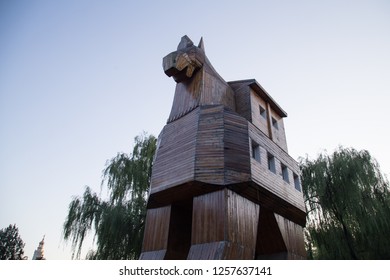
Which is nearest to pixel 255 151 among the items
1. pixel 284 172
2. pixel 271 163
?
pixel 271 163

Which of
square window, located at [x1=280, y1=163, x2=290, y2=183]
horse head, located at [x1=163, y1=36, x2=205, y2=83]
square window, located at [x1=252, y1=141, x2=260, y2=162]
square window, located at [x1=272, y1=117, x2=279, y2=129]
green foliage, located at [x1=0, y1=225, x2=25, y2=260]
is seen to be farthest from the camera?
green foliage, located at [x1=0, y1=225, x2=25, y2=260]

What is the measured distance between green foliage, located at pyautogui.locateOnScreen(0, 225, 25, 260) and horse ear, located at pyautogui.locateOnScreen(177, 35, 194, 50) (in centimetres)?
4017

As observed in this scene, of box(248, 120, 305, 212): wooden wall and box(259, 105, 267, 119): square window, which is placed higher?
box(259, 105, 267, 119): square window

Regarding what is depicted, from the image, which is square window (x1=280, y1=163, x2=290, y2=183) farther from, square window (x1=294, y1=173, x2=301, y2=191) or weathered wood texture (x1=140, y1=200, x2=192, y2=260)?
weathered wood texture (x1=140, y1=200, x2=192, y2=260)

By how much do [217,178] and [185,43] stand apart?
946 cm

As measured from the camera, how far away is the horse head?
53.5 ft

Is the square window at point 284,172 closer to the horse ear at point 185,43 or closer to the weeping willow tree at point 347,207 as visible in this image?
the weeping willow tree at point 347,207

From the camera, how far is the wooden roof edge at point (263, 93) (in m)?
17.9

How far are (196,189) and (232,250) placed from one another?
10.1ft

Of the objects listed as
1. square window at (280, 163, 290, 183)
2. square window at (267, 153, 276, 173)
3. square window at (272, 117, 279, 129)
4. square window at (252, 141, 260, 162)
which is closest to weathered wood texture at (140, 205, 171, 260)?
square window at (252, 141, 260, 162)

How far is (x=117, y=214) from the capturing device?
19266 millimetres

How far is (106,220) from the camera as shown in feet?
62.8

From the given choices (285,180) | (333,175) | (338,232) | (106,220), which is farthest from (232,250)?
(333,175)

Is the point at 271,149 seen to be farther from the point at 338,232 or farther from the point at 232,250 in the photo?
the point at 338,232
